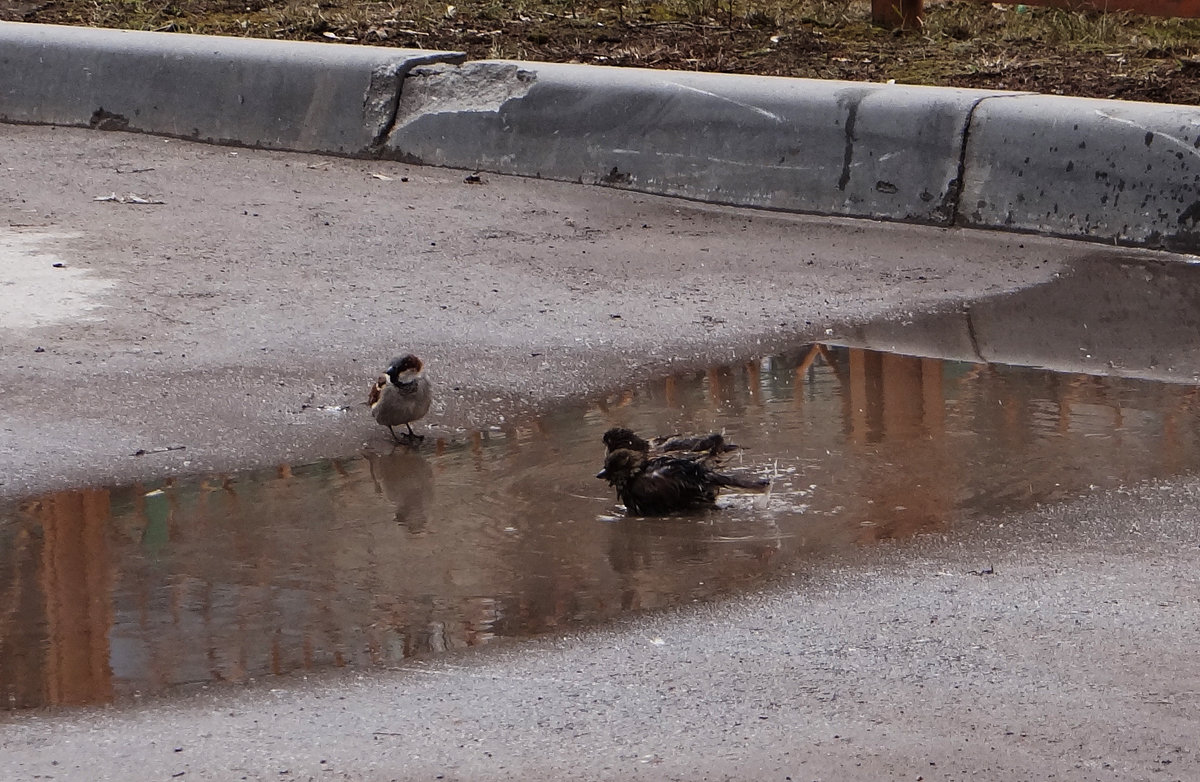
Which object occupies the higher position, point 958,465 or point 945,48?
point 945,48

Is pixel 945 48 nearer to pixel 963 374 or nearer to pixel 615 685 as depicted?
pixel 963 374

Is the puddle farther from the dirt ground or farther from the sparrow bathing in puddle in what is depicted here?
the dirt ground

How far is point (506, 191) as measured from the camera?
8.89 meters

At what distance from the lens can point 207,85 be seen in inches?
392

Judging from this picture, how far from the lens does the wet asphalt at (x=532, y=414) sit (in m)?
3.44

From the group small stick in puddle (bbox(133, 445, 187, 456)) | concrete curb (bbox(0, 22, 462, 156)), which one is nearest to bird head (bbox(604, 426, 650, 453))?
small stick in puddle (bbox(133, 445, 187, 456))

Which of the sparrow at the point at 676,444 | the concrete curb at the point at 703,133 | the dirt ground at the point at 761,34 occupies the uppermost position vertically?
the dirt ground at the point at 761,34

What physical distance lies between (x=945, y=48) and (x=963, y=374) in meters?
4.89

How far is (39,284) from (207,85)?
3234 millimetres

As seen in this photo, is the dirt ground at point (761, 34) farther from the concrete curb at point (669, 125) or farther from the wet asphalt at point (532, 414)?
the wet asphalt at point (532, 414)

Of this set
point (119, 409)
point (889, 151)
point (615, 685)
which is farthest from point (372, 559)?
point (889, 151)

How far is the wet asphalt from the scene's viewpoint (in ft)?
11.3

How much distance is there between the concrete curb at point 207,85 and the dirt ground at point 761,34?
98 cm

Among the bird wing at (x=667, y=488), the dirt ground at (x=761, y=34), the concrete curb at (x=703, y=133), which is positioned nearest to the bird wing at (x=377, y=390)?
the bird wing at (x=667, y=488)
